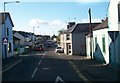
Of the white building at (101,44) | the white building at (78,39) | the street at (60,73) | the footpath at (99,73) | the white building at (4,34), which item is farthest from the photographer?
the white building at (78,39)

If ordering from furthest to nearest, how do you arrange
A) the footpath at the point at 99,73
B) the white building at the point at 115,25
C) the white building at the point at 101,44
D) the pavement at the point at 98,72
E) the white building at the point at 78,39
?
the white building at the point at 78,39 → the white building at the point at 101,44 → the white building at the point at 115,25 → the pavement at the point at 98,72 → the footpath at the point at 99,73

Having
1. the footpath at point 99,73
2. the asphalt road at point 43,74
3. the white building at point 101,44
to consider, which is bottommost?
the asphalt road at point 43,74

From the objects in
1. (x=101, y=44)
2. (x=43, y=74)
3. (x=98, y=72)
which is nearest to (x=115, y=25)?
(x=98, y=72)

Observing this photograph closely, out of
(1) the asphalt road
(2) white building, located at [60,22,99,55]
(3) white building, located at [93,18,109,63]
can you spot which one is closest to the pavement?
(1) the asphalt road

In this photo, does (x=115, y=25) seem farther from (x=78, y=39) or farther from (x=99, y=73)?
(x=78, y=39)

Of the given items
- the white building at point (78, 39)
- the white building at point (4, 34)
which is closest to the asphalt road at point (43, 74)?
the white building at point (4, 34)

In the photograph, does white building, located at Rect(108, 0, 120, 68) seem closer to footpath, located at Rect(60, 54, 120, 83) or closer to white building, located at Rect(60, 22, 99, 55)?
footpath, located at Rect(60, 54, 120, 83)

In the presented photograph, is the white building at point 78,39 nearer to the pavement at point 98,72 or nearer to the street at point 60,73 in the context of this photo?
the pavement at point 98,72

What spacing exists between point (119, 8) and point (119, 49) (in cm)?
367

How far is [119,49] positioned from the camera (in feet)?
87.4

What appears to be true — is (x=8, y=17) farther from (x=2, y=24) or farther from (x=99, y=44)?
(x=99, y=44)

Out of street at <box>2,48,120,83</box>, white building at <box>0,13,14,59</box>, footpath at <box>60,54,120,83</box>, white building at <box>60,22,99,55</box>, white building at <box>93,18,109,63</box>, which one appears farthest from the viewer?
white building at <box>60,22,99,55</box>

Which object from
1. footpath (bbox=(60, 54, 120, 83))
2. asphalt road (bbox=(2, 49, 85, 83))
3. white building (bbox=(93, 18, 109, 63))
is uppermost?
white building (bbox=(93, 18, 109, 63))

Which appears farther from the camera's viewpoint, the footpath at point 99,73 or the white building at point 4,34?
the white building at point 4,34
